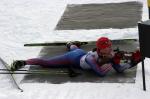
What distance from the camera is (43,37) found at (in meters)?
10.1

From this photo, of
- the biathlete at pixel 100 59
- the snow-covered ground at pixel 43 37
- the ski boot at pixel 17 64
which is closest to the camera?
the snow-covered ground at pixel 43 37

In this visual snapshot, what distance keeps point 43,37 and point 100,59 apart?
7.96ft

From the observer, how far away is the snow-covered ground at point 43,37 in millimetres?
7586

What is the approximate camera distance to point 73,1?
476 inches

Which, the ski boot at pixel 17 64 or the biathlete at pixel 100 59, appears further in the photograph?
the ski boot at pixel 17 64

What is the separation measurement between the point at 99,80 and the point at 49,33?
106 inches


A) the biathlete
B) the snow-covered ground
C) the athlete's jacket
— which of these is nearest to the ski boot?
the biathlete

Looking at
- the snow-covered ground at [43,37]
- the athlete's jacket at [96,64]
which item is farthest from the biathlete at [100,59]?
the snow-covered ground at [43,37]

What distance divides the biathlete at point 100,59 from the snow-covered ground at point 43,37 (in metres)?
0.29

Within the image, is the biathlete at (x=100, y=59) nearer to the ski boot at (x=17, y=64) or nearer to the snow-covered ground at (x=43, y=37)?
the ski boot at (x=17, y=64)

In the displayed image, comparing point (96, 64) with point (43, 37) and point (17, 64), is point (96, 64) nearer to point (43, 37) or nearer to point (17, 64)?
point (17, 64)

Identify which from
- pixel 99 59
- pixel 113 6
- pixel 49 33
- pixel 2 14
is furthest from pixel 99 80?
pixel 2 14

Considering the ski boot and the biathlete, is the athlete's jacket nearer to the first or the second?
the biathlete

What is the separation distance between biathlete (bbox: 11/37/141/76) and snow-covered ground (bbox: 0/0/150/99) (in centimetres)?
29
